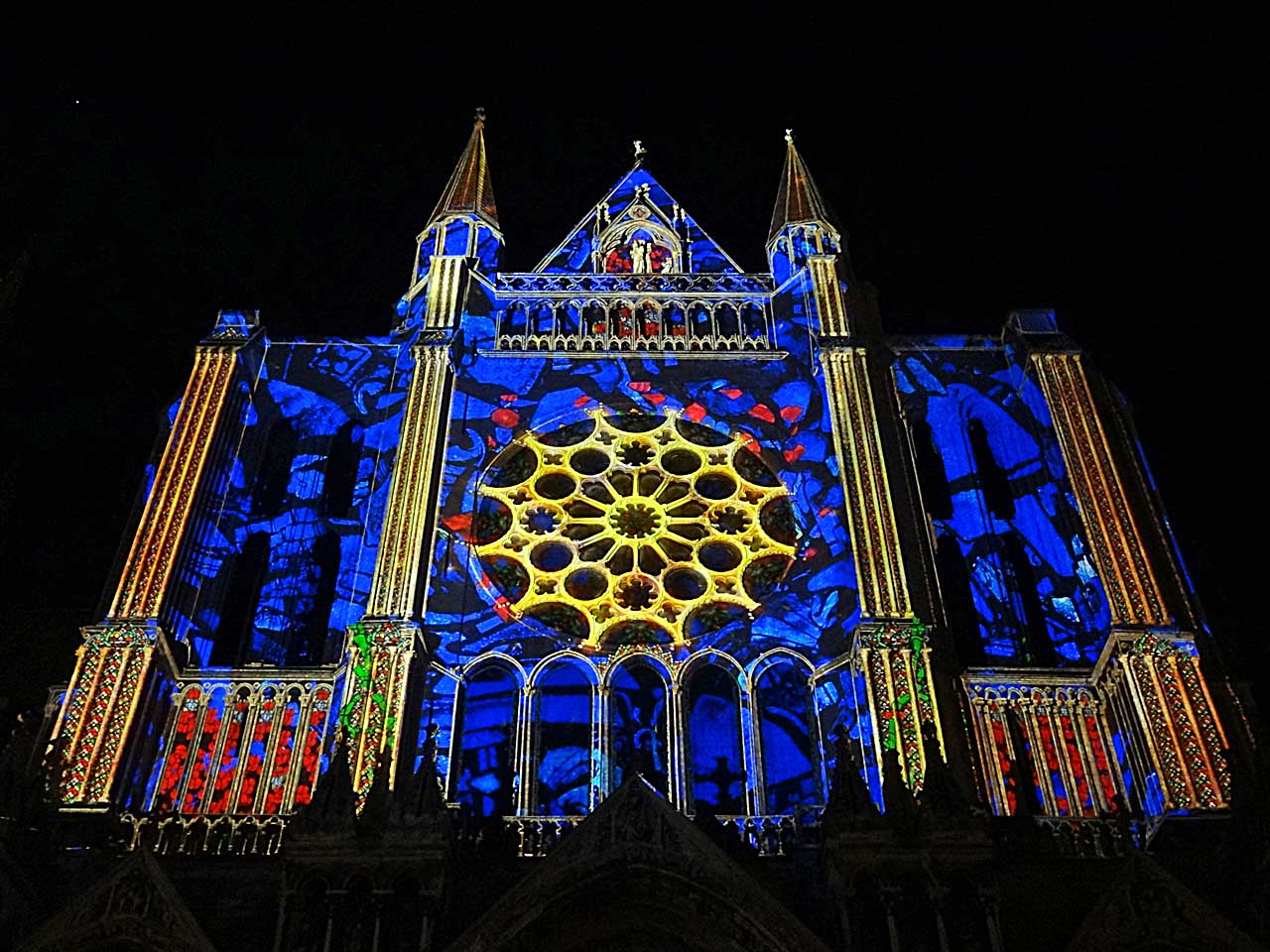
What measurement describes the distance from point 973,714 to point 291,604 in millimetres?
8599

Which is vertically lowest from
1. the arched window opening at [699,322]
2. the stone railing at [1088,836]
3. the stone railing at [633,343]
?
the stone railing at [1088,836]

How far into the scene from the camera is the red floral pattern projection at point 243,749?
1580 cm

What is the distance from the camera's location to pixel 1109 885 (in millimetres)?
13211

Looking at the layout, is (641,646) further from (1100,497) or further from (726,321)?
(726,321)

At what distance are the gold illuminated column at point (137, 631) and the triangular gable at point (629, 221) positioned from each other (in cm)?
645

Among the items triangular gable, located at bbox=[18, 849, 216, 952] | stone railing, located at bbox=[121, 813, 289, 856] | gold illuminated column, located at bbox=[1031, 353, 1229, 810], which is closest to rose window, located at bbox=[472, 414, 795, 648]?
gold illuminated column, located at bbox=[1031, 353, 1229, 810]

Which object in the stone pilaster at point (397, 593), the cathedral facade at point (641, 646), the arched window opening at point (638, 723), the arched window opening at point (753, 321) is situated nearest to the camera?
the cathedral facade at point (641, 646)

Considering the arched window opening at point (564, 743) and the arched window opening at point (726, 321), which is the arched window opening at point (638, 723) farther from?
the arched window opening at point (726, 321)

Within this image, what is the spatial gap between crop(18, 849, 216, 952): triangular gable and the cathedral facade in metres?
0.03

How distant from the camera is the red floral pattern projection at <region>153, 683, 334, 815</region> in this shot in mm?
15805

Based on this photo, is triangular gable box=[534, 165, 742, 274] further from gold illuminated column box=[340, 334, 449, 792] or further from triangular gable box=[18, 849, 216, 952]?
triangular gable box=[18, 849, 216, 952]

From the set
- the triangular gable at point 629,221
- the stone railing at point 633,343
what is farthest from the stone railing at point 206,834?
the triangular gable at point 629,221

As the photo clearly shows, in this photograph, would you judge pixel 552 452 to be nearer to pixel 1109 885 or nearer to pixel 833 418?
pixel 833 418

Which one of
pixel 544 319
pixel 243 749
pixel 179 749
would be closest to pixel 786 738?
pixel 243 749
